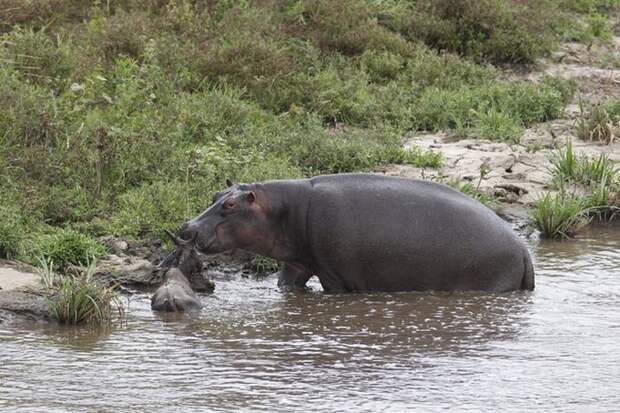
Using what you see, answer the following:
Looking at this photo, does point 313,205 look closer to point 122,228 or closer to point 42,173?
point 122,228

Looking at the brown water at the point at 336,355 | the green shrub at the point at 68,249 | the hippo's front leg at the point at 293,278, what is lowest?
the brown water at the point at 336,355

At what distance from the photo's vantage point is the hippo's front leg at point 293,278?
10.3 m

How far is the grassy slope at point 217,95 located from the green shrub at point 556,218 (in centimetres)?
167

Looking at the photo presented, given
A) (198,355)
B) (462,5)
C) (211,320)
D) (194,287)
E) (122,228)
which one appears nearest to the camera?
(198,355)

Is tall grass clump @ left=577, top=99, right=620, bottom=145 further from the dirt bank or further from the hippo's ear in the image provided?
the hippo's ear

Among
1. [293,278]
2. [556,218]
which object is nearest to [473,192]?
[556,218]

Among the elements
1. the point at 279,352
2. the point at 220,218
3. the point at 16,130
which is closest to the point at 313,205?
the point at 220,218

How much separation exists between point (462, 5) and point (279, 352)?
10.3 meters

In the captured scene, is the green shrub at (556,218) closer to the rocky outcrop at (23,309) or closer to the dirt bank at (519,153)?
the dirt bank at (519,153)

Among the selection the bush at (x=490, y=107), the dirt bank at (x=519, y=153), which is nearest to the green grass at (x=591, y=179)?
the dirt bank at (x=519, y=153)

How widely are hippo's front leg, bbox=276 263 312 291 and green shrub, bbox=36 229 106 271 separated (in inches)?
56.5

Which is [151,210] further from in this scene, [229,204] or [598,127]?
[598,127]

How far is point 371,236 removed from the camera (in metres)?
9.97

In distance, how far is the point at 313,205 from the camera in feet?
33.0
